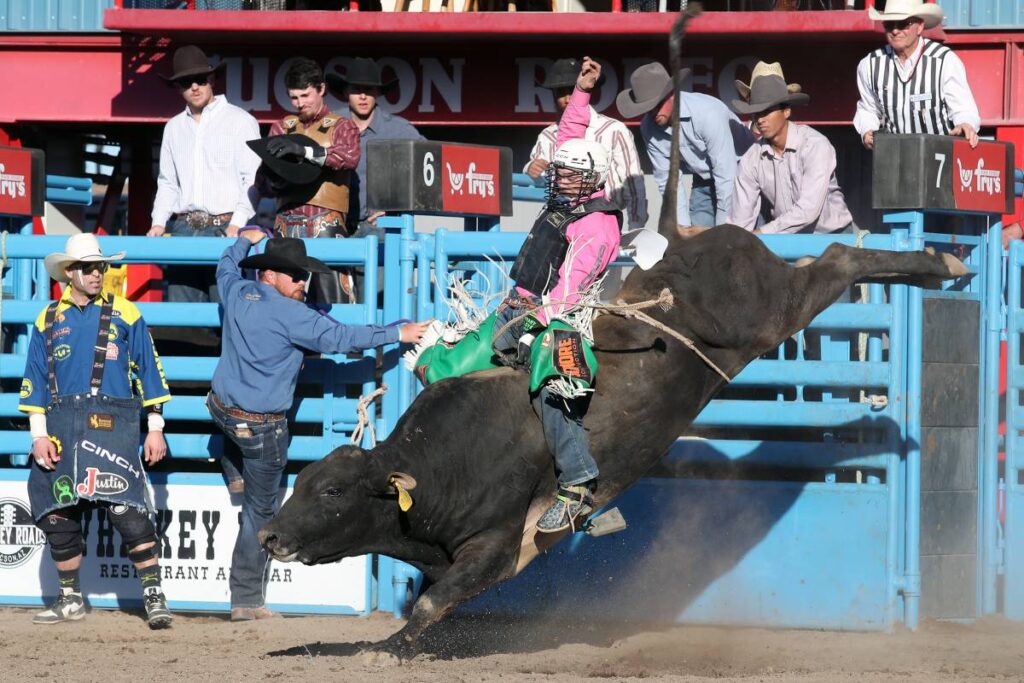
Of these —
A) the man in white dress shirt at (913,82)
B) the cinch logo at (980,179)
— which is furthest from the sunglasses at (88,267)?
the cinch logo at (980,179)

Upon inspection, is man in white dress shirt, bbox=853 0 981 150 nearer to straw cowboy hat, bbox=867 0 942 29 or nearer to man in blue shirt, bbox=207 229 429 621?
straw cowboy hat, bbox=867 0 942 29

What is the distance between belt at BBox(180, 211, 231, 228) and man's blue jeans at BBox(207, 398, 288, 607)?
1.80 m

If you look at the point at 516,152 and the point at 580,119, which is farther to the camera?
the point at 516,152

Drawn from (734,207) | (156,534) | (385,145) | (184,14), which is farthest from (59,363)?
(184,14)

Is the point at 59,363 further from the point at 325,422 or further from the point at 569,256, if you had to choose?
the point at 569,256

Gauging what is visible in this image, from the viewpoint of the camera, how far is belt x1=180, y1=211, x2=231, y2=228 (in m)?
8.72

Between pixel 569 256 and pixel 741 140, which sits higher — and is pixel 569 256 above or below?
below

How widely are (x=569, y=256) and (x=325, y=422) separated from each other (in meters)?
2.03

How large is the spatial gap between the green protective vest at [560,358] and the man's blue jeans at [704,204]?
286 cm

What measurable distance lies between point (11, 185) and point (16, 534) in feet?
6.85

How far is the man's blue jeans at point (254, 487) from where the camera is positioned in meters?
7.21

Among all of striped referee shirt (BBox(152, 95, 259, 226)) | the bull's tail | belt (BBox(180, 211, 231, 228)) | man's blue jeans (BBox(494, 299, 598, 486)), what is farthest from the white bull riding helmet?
belt (BBox(180, 211, 231, 228))

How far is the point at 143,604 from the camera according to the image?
7.72m

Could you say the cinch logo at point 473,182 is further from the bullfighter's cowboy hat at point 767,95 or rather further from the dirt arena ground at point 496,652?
the dirt arena ground at point 496,652
